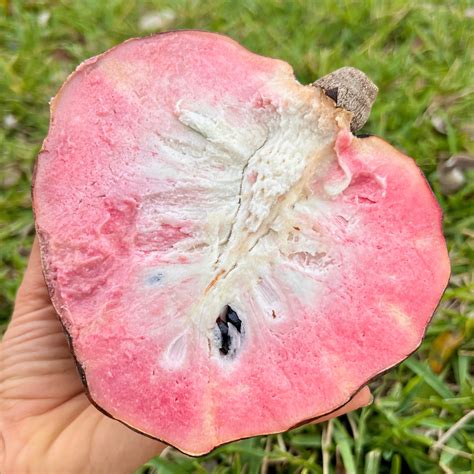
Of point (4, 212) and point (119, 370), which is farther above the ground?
point (119, 370)

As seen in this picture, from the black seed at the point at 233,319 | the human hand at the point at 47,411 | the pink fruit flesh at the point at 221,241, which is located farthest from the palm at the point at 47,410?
the black seed at the point at 233,319

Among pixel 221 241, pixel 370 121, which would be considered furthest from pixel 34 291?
pixel 370 121

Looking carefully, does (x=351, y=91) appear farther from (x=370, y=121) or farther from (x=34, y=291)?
(x=34, y=291)

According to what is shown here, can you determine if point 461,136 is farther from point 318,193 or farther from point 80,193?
point 80,193

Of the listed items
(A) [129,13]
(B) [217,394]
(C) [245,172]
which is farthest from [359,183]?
(A) [129,13]

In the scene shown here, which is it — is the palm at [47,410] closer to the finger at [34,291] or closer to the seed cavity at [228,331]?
the finger at [34,291]
